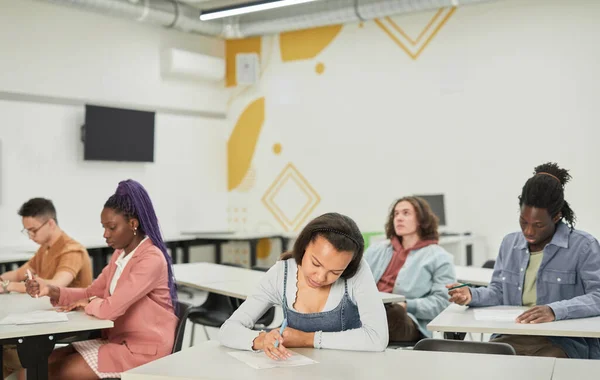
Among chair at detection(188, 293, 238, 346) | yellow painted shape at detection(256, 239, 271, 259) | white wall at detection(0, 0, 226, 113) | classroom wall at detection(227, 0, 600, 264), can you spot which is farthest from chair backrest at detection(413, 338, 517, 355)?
yellow painted shape at detection(256, 239, 271, 259)

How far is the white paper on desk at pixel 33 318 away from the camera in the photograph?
336cm

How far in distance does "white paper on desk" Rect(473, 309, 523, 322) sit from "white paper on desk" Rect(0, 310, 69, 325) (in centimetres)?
197

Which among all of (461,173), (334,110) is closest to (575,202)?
(461,173)

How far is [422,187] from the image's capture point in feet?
29.8

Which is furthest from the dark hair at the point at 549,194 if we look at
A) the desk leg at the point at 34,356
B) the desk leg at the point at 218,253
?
the desk leg at the point at 218,253

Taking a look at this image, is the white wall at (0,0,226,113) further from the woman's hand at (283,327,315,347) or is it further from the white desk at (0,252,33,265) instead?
the woman's hand at (283,327,315,347)

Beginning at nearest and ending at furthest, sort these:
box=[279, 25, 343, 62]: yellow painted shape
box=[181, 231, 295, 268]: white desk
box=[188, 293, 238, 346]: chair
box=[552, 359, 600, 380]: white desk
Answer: box=[552, 359, 600, 380]: white desk → box=[188, 293, 238, 346]: chair → box=[181, 231, 295, 268]: white desk → box=[279, 25, 343, 62]: yellow painted shape

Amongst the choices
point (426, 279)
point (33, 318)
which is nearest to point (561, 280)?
point (426, 279)

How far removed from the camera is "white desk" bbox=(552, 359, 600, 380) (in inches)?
90.9

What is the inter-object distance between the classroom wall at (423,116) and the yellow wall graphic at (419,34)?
0.01m

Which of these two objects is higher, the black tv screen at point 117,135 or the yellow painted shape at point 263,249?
the black tv screen at point 117,135

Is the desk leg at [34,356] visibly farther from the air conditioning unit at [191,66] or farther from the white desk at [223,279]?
the air conditioning unit at [191,66]

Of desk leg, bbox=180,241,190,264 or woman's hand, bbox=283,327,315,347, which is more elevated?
woman's hand, bbox=283,327,315,347

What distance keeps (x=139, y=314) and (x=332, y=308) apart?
1157 mm
